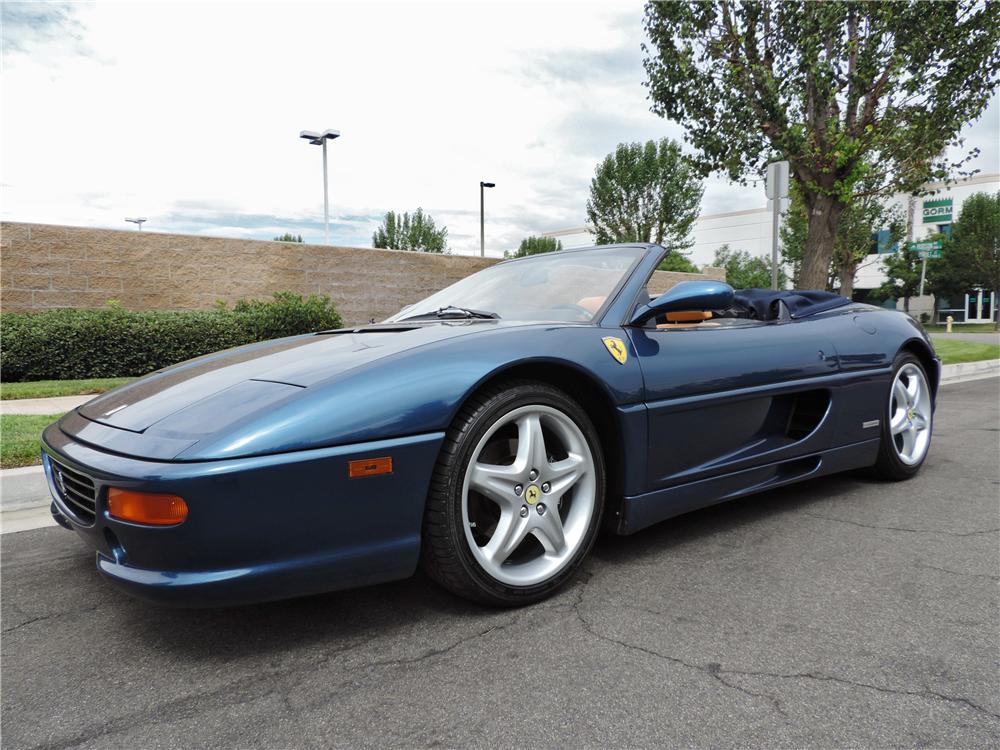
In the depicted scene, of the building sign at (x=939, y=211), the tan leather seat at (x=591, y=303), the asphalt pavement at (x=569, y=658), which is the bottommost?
the asphalt pavement at (x=569, y=658)

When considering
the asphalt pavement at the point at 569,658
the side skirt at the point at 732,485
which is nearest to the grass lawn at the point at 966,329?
the side skirt at the point at 732,485

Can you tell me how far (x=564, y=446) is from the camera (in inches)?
92.4

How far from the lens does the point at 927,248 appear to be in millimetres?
37688

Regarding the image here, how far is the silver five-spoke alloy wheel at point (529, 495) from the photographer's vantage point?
83.4 inches

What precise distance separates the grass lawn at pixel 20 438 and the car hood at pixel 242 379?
7.10 ft

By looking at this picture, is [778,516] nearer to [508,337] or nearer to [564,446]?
[564,446]

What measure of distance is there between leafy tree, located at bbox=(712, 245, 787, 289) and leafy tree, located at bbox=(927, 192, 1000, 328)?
8583mm

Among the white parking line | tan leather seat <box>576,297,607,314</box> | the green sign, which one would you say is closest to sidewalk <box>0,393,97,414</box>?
the white parking line

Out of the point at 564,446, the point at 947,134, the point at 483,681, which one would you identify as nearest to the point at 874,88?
the point at 947,134

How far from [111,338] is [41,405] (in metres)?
2.35

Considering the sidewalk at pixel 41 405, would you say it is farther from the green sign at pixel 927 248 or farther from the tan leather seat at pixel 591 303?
the green sign at pixel 927 248

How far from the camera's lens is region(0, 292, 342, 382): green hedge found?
26.0ft

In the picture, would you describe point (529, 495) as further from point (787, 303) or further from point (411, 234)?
point (411, 234)

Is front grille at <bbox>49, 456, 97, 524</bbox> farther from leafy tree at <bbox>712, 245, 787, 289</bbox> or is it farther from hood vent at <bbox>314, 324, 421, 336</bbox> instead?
leafy tree at <bbox>712, 245, 787, 289</bbox>
